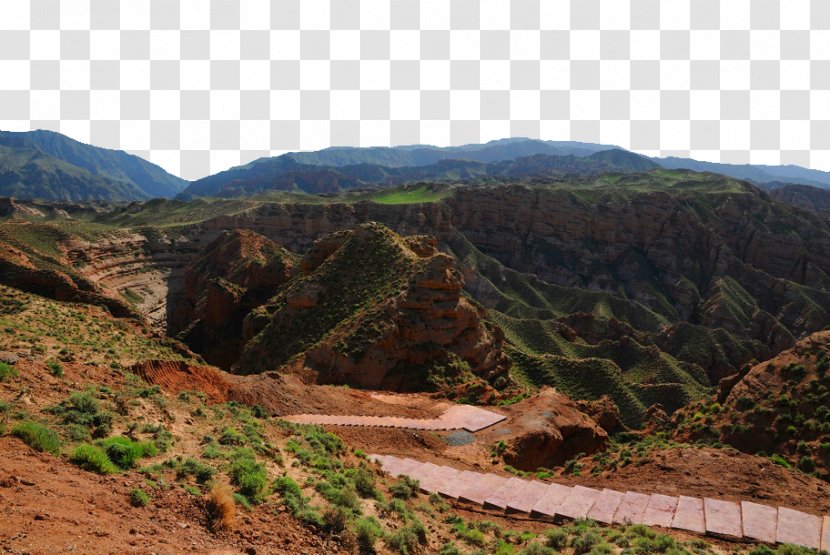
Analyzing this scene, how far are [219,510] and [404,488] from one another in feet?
22.3

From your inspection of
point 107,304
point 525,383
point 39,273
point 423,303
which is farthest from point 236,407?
point 525,383

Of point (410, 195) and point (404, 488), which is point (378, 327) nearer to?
point (404, 488)

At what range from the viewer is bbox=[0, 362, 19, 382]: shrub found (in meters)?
14.3

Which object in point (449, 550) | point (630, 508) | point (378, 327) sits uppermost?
point (378, 327)

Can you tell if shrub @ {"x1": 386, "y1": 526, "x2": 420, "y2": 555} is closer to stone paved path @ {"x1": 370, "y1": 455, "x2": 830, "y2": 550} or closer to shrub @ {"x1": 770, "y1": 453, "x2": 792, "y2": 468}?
stone paved path @ {"x1": 370, "y1": 455, "x2": 830, "y2": 550}

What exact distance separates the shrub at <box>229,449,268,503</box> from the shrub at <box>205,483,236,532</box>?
111 centimetres

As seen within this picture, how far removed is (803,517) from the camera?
16016 millimetres

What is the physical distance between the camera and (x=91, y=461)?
37.3 feet

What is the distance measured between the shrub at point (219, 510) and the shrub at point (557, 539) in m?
7.53

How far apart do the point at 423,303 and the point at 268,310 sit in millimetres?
13095

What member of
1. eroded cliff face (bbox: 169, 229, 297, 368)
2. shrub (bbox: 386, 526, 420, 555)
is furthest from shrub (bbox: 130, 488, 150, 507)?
eroded cliff face (bbox: 169, 229, 297, 368)

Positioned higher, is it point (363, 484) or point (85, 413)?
point (85, 413)

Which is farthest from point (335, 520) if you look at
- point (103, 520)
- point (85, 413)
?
point (85, 413)

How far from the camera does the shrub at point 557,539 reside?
14.0 metres
